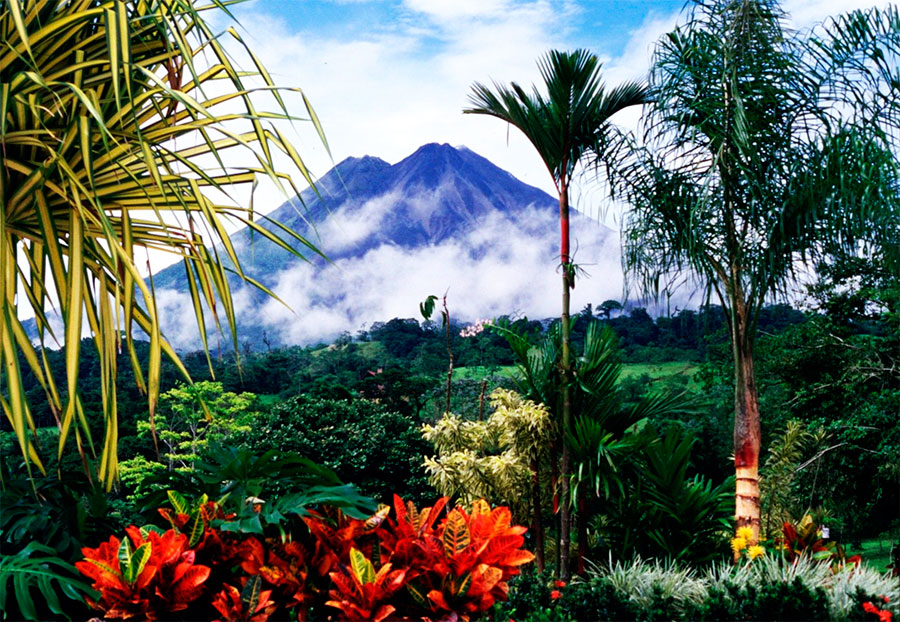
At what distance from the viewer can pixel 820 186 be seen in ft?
15.3

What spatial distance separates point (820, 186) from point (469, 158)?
6773cm

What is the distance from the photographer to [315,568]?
188 cm

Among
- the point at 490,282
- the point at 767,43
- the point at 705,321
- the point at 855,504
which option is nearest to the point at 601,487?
the point at 705,321

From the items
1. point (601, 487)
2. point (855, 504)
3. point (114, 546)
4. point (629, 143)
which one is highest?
point (629, 143)

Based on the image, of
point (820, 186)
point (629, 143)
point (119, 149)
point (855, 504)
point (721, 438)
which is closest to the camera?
point (119, 149)

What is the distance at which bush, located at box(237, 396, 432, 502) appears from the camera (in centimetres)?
998

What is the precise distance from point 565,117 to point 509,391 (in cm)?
197

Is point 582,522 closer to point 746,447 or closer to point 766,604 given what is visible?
point 746,447

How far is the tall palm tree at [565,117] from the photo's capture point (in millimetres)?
5219

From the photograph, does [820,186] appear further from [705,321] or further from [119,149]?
[119,149]

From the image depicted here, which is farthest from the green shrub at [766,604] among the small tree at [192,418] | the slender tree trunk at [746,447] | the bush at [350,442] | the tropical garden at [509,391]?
the small tree at [192,418]

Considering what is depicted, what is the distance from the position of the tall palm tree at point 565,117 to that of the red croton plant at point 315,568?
10.9 feet

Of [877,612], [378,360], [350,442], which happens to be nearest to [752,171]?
[877,612]

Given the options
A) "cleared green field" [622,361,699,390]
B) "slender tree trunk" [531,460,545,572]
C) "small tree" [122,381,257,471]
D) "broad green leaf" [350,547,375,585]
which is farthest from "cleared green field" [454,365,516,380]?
"broad green leaf" [350,547,375,585]
